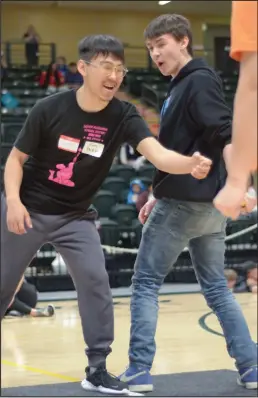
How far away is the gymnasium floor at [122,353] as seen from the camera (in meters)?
3.21

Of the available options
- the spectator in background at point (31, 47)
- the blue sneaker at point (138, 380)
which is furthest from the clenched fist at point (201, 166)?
the spectator in background at point (31, 47)

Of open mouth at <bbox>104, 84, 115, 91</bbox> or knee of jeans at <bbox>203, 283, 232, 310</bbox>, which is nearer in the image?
open mouth at <bbox>104, 84, 115, 91</bbox>

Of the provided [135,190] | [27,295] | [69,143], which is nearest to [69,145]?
[69,143]

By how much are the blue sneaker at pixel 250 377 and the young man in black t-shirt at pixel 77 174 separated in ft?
1.59

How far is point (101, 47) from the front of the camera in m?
2.80

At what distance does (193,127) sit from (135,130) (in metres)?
0.22

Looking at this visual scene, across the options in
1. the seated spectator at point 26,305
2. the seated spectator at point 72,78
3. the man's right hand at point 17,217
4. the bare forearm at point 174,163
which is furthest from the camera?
the seated spectator at point 72,78

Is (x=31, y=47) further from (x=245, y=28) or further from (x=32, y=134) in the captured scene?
(x=245, y=28)

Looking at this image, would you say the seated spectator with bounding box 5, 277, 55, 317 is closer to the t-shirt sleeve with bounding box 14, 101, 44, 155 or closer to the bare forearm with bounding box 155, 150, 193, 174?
the t-shirt sleeve with bounding box 14, 101, 44, 155

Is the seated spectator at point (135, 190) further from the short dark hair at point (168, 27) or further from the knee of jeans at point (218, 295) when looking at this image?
the short dark hair at point (168, 27)

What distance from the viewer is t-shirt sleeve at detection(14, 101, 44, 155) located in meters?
2.86

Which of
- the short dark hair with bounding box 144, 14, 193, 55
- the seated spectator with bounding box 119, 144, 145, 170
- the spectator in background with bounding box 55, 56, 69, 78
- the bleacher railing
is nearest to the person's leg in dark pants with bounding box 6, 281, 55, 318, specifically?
the short dark hair with bounding box 144, 14, 193, 55

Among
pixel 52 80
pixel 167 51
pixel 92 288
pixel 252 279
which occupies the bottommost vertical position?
pixel 252 279

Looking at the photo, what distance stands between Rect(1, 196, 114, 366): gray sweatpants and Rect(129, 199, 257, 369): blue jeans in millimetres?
131
